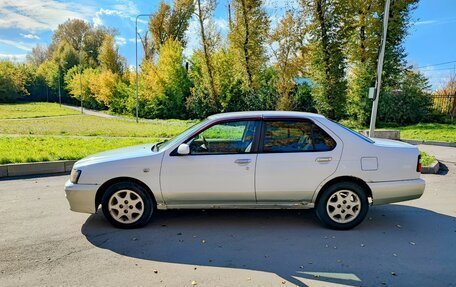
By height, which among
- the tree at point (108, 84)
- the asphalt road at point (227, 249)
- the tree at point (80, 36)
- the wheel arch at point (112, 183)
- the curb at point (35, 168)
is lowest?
the asphalt road at point (227, 249)

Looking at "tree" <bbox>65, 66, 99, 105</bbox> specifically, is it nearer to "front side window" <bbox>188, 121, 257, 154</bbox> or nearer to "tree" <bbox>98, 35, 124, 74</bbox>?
"tree" <bbox>98, 35, 124, 74</bbox>

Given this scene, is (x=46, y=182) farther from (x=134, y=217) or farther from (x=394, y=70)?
(x=394, y=70)

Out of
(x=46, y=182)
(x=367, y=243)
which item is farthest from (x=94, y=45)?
(x=367, y=243)

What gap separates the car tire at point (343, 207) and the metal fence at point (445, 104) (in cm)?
2026

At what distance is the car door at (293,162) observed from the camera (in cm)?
454

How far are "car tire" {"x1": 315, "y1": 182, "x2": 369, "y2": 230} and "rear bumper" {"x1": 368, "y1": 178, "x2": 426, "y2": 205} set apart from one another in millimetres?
167

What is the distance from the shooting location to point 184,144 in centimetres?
454

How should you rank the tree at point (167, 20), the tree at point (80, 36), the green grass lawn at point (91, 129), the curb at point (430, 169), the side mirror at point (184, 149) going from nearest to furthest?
the side mirror at point (184, 149), the curb at point (430, 169), the green grass lawn at point (91, 129), the tree at point (167, 20), the tree at point (80, 36)

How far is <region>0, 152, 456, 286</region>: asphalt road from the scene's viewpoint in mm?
3426

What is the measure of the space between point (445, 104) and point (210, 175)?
863 inches

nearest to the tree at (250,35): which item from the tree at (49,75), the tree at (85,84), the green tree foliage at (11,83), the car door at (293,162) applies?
the car door at (293,162)

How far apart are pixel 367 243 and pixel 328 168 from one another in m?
1.04

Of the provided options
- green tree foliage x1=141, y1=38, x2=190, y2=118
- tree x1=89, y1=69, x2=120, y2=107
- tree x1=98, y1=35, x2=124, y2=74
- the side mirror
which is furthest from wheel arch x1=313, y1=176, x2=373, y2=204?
tree x1=98, y1=35, x2=124, y2=74

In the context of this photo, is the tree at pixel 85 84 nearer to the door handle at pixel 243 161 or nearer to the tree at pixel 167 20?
the tree at pixel 167 20
